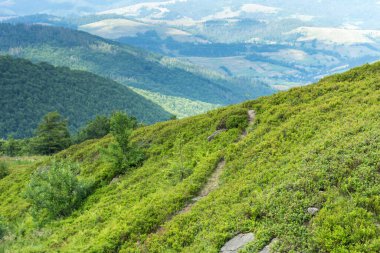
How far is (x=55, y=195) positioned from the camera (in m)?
25.1

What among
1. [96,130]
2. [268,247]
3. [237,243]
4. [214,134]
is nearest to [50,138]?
[96,130]

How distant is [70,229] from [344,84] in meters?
22.1

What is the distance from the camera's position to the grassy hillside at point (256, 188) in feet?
41.2

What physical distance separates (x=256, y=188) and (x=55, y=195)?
50.5 ft

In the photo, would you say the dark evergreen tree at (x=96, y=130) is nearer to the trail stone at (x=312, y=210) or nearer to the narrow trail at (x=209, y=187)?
the narrow trail at (x=209, y=187)

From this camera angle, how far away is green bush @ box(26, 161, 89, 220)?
81.6 feet

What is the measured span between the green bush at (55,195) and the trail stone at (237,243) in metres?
15.6

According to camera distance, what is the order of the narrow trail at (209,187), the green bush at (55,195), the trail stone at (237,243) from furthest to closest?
the green bush at (55,195) → the narrow trail at (209,187) → the trail stone at (237,243)

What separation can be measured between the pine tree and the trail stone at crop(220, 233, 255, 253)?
76.3 metres

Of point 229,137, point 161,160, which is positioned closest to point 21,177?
point 161,160

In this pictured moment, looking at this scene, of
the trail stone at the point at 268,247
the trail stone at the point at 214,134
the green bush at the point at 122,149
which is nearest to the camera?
the trail stone at the point at 268,247

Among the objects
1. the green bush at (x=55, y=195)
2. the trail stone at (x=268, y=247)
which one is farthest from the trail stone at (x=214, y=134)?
the trail stone at (x=268, y=247)

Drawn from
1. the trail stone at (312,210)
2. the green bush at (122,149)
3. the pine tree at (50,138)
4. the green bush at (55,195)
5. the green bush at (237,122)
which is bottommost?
the pine tree at (50,138)

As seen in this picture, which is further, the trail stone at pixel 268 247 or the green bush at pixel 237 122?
the green bush at pixel 237 122
